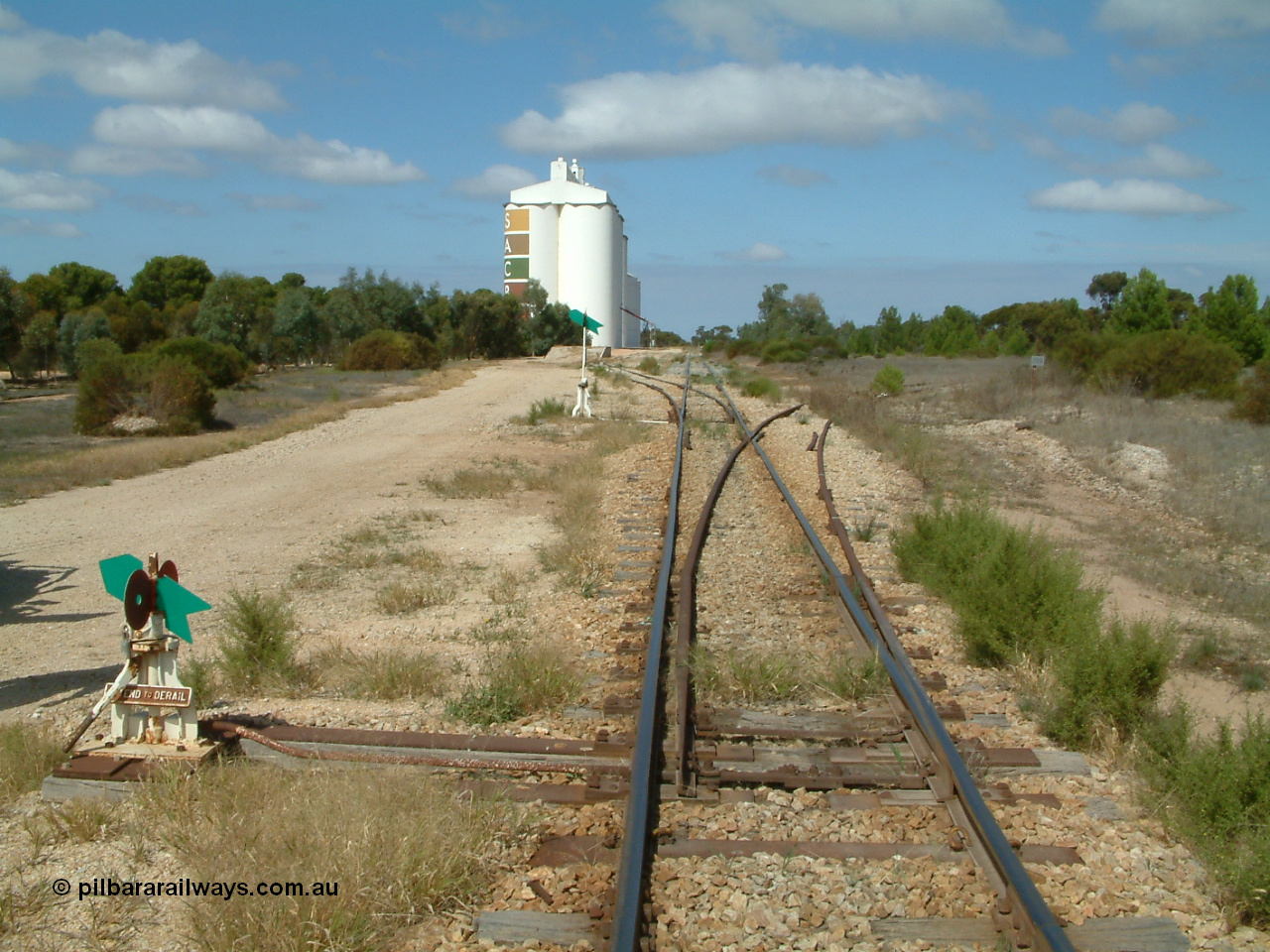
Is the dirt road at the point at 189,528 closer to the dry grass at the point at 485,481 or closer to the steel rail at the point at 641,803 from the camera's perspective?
the dry grass at the point at 485,481

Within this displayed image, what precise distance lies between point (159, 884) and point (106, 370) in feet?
72.6

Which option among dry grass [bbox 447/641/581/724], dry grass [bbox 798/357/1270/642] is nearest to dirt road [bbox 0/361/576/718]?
dry grass [bbox 447/641/581/724]

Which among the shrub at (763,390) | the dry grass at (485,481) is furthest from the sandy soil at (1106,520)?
the shrub at (763,390)

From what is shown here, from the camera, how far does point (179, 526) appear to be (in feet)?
40.4

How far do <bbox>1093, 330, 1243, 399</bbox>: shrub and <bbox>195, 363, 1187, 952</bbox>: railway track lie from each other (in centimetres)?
2716

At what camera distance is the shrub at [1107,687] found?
5.54 metres

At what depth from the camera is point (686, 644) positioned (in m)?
6.68

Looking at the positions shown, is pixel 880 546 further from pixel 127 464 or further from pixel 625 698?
pixel 127 464

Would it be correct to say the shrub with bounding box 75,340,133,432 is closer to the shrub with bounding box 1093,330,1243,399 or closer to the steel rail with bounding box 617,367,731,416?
the steel rail with bounding box 617,367,731,416

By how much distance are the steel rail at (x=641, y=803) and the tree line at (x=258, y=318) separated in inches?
1760

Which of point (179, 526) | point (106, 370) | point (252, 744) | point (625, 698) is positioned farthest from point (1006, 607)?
point (106, 370)

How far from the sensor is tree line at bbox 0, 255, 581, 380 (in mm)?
52312

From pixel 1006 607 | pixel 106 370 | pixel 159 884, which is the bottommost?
pixel 159 884

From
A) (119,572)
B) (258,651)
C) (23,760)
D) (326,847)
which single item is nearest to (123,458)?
(258,651)
